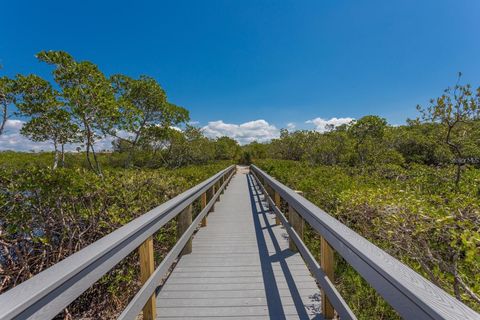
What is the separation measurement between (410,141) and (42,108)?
20035 mm

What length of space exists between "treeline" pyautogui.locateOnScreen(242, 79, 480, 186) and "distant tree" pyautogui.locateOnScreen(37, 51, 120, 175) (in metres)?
10.3

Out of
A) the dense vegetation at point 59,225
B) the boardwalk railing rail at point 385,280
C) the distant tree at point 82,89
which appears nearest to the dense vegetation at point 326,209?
the dense vegetation at point 59,225

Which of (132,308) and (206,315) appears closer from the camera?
(132,308)

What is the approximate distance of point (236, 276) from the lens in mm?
2811

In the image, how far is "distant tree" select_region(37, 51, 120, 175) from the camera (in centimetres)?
932

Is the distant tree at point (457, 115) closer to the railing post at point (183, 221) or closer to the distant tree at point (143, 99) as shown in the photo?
the railing post at point (183, 221)

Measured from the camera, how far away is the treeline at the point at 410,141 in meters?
5.07

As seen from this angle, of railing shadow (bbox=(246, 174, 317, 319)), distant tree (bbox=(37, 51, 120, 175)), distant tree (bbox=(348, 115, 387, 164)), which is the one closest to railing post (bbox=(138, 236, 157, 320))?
railing shadow (bbox=(246, 174, 317, 319))

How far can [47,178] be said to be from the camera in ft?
9.46

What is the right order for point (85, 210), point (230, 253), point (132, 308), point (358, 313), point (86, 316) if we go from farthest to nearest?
point (230, 253)
point (85, 210)
point (86, 316)
point (358, 313)
point (132, 308)

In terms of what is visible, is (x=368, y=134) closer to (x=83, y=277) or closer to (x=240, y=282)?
(x=240, y=282)

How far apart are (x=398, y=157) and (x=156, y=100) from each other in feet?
47.5

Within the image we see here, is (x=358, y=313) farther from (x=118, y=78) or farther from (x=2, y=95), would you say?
(x=118, y=78)

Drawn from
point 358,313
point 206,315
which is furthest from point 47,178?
point 358,313
